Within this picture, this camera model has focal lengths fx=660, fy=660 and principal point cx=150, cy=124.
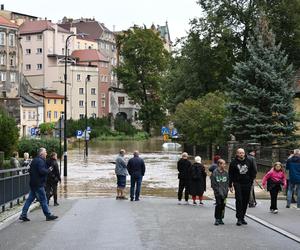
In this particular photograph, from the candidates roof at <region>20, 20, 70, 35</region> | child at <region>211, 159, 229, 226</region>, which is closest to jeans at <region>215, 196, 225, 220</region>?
child at <region>211, 159, 229, 226</region>

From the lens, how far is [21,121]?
105 meters

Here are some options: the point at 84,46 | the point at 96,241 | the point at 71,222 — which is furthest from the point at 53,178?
the point at 84,46

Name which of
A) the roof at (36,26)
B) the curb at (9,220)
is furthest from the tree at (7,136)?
the roof at (36,26)

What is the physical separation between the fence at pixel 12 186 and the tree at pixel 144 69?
8963 cm

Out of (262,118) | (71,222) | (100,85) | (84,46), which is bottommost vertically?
(71,222)

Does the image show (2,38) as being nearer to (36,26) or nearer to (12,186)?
(36,26)

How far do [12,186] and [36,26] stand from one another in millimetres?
107202

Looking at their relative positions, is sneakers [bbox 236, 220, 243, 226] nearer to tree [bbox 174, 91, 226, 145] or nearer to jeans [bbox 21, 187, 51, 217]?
jeans [bbox 21, 187, 51, 217]

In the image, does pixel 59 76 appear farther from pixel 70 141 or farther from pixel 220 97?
pixel 220 97

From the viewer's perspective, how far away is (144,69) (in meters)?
114

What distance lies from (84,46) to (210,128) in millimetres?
84824

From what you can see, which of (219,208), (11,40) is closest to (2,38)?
(11,40)

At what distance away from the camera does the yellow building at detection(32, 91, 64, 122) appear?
4530 inches

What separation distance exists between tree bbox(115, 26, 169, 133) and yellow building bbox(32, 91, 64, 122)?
12132mm
